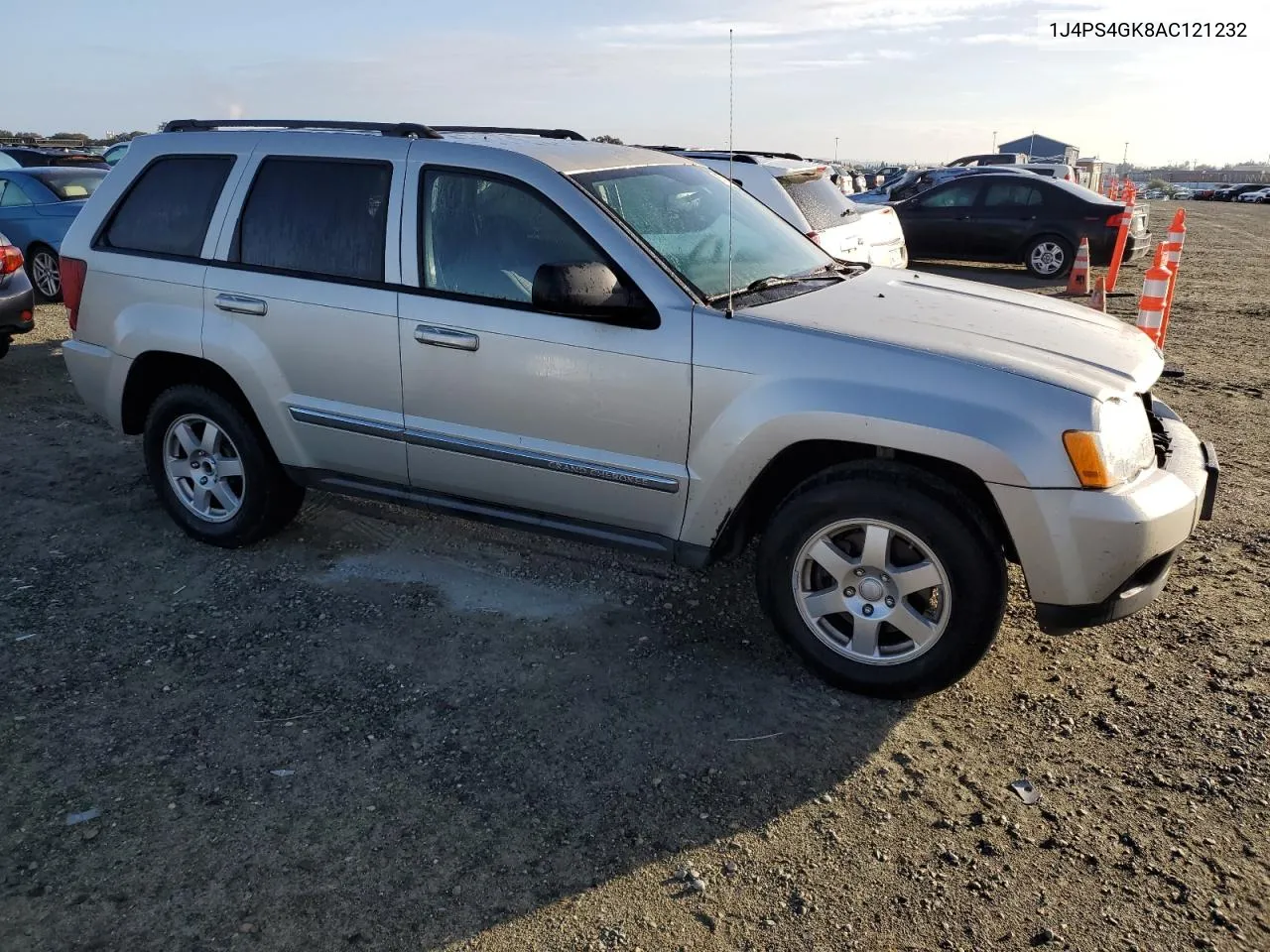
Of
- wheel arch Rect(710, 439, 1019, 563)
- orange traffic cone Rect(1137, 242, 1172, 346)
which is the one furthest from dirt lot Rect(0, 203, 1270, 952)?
orange traffic cone Rect(1137, 242, 1172, 346)

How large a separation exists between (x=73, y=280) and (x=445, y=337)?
226 centimetres

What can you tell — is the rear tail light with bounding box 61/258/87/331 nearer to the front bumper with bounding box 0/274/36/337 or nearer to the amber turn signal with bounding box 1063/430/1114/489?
the front bumper with bounding box 0/274/36/337

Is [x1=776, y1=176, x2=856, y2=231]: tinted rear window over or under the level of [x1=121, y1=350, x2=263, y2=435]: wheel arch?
over

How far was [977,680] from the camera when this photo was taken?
3734 millimetres

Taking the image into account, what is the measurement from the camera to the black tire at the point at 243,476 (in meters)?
4.67

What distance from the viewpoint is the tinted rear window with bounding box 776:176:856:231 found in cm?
791

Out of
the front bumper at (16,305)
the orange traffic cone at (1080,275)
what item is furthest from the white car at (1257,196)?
the front bumper at (16,305)

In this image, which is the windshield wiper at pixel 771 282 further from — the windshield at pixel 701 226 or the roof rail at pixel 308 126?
the roof rail at pixel 308 126

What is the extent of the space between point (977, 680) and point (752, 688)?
0.85 m

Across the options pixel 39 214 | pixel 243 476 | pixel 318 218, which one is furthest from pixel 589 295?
pixel 39 214

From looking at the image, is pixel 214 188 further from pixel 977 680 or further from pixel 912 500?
pixel 977 680

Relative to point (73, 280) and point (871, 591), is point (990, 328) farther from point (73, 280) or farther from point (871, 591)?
point (73, 280)

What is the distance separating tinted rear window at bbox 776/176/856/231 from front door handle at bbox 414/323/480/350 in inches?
179

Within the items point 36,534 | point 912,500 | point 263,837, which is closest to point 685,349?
point 912,500
